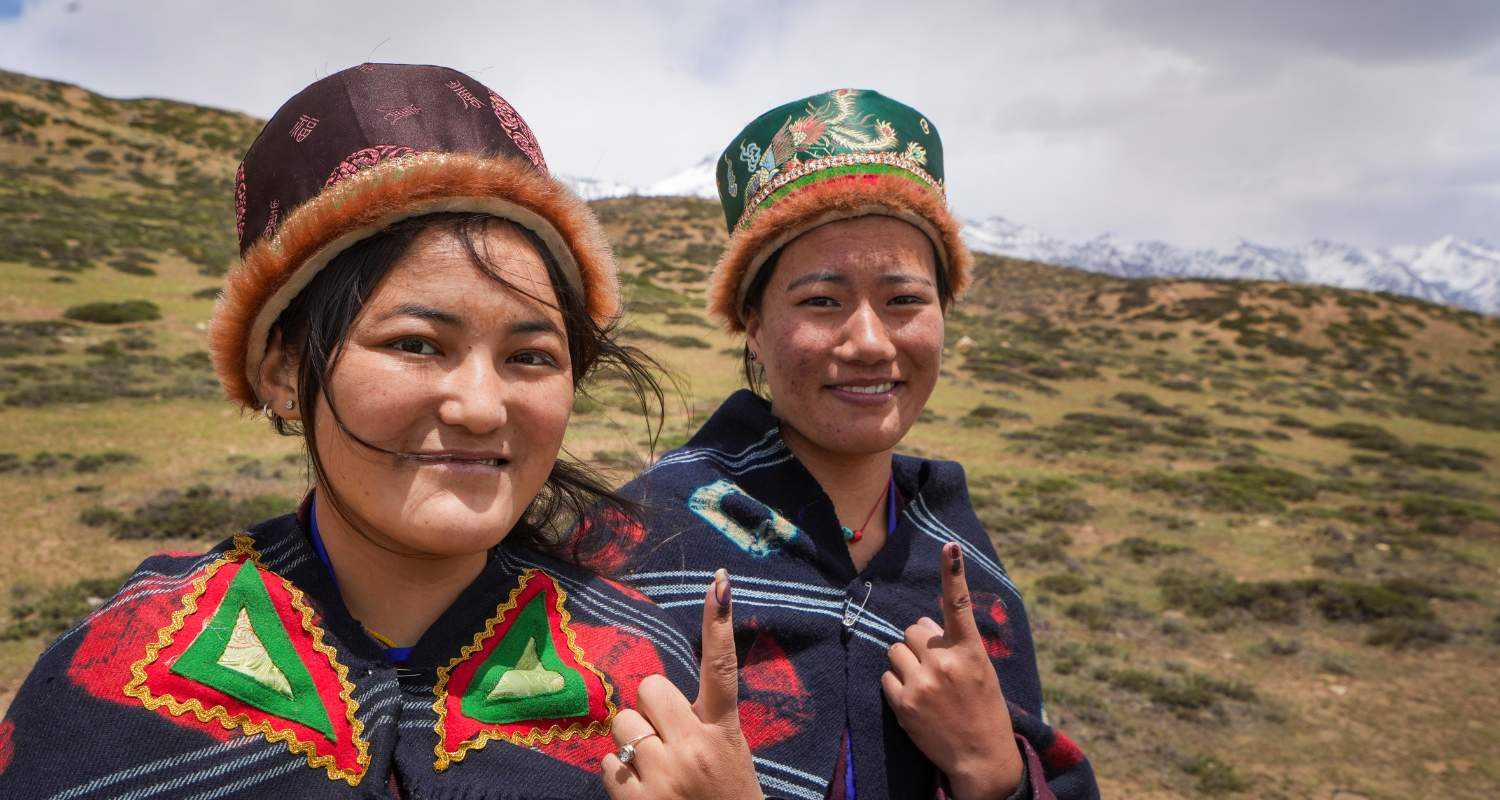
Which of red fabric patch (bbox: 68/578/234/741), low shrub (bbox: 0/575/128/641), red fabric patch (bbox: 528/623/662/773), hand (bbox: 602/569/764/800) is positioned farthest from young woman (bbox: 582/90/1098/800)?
low shrub (bbox: 0/575/128/641)

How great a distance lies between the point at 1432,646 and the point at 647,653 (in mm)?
8399

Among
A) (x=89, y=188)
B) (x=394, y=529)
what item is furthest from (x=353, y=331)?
(x=89, y=188)

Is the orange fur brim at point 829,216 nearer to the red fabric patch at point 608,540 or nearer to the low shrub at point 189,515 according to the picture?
the red fabric patch at point 608,540

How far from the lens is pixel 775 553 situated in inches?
78.4

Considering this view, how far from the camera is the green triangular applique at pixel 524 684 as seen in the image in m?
1.41

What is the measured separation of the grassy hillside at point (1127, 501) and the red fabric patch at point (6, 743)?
4.38 ft

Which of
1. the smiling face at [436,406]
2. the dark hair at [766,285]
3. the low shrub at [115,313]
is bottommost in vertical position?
the low shrub at [115,313]

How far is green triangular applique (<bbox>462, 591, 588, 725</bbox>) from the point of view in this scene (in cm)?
141

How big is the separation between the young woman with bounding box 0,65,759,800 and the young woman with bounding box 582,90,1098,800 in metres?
0.40

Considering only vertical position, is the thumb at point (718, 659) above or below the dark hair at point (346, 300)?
below

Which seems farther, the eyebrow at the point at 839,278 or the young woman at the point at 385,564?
the eyebrow at the point at 839,278

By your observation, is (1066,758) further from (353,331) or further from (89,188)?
(89,188)

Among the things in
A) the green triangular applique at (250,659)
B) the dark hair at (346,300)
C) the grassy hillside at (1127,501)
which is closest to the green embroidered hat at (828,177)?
the grassy hillside at (1127,501)

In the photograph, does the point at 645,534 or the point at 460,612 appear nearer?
the point at 460,612
